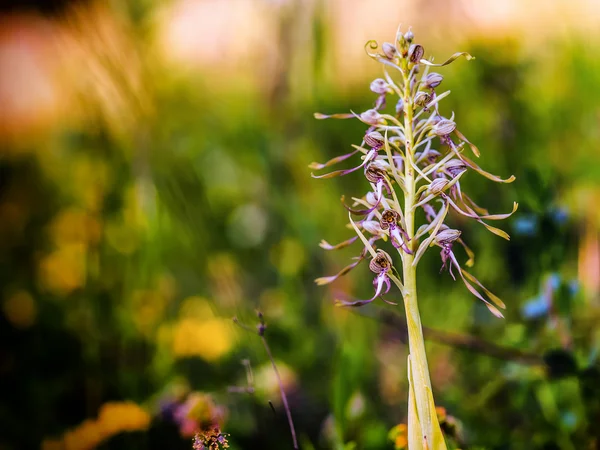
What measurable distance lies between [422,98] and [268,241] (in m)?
1.37

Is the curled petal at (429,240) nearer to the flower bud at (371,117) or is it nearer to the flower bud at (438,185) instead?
the flower bud at (438,185)

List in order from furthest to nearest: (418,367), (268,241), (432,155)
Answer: (268,241)
(432,155)
(418,367)

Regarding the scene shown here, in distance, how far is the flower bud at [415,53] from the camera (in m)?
0.59

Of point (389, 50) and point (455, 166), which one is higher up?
point (389, 50)

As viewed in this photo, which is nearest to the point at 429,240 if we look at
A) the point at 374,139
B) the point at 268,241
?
the point at 374,139

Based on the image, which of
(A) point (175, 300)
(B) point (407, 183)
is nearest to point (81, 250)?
(A) point (175, 300)

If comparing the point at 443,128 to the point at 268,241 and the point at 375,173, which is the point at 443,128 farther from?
the point at 268,241

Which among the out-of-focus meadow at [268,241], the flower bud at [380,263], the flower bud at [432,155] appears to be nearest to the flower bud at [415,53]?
the flower bud at [432,155]

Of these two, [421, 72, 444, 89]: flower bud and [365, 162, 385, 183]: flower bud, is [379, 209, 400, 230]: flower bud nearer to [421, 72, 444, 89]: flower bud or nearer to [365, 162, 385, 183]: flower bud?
[365, 162, 385, 183]: flower bud

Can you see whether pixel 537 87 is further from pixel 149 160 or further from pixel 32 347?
pixel 32 347

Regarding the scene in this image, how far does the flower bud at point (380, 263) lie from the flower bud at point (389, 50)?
224 mm

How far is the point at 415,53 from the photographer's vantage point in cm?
60

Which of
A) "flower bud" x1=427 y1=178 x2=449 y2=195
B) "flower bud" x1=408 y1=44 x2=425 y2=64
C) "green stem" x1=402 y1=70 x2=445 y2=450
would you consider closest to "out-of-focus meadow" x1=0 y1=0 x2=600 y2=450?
"green stem" x1=402 y1=70 x2=445 y2=450

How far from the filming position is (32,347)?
1502mm
